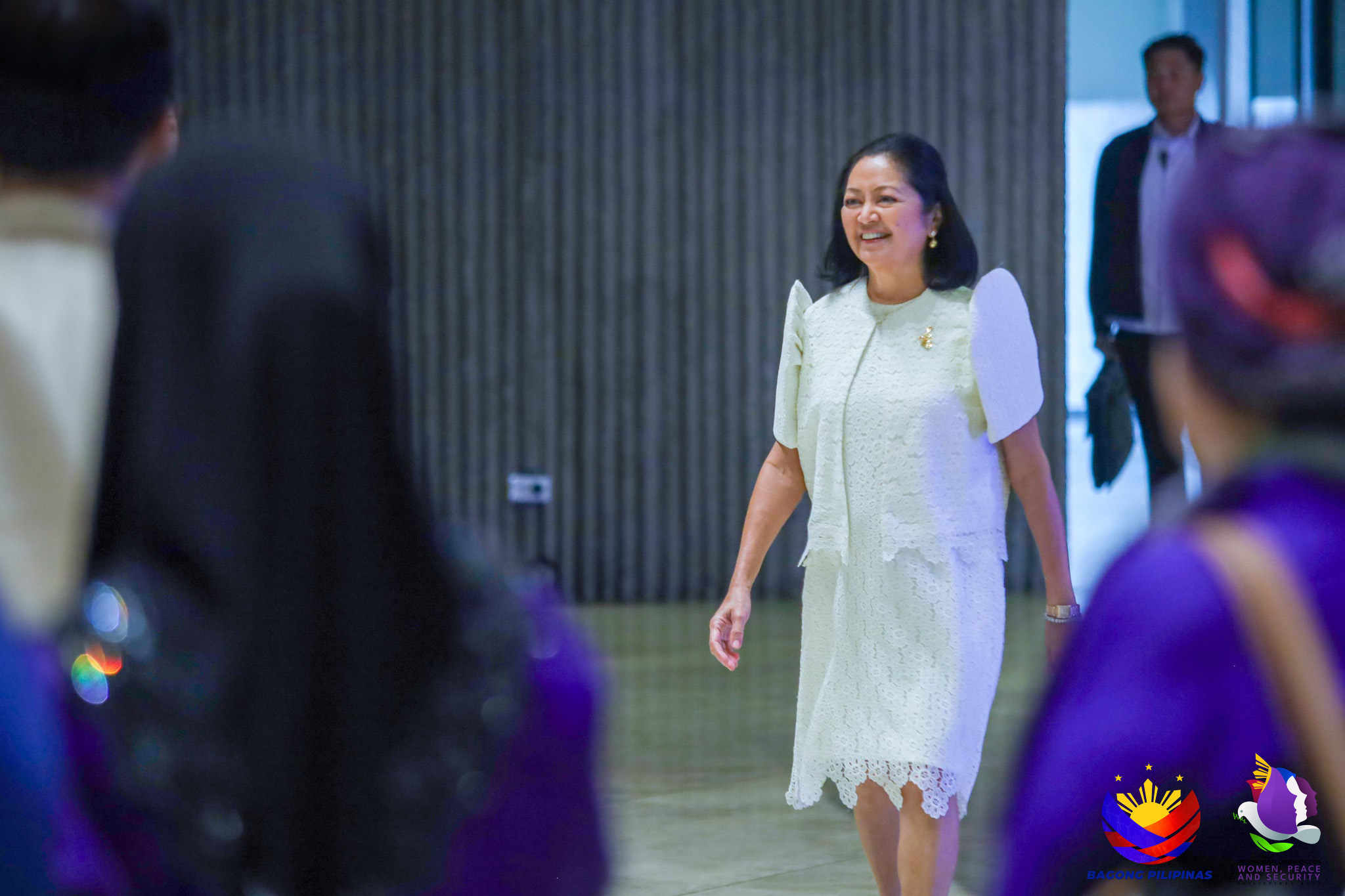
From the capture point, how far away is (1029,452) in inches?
127

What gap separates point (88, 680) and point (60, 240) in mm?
475

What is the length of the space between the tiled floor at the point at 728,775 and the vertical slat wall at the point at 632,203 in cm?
137

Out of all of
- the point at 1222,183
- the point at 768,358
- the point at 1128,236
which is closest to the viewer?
the point at 1222,183

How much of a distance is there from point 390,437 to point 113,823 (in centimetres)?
30

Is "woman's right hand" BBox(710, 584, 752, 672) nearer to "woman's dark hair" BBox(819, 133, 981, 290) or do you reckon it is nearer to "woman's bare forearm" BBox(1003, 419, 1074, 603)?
"woman's bare forearm" BBox(1003, 419, 1074, 603)

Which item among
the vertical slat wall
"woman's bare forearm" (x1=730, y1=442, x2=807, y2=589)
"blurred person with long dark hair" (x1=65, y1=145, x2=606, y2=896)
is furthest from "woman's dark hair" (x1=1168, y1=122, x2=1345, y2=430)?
the vertical slat wall

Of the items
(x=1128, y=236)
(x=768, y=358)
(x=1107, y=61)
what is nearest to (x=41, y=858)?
(x=1128, y=236)

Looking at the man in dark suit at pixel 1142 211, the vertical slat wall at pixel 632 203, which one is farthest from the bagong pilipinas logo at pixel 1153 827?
the vertical slat wall at pixel 632 203

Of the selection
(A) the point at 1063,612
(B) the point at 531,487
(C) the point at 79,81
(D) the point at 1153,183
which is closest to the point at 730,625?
(A) the point at 1063,612

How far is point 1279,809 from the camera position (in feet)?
3.78

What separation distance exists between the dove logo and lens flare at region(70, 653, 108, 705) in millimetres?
691

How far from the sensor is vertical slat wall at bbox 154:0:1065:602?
923 cm

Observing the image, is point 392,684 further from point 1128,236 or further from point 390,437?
point 1128,236

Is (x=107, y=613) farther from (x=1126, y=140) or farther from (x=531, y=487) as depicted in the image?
(x=531, y=487)
